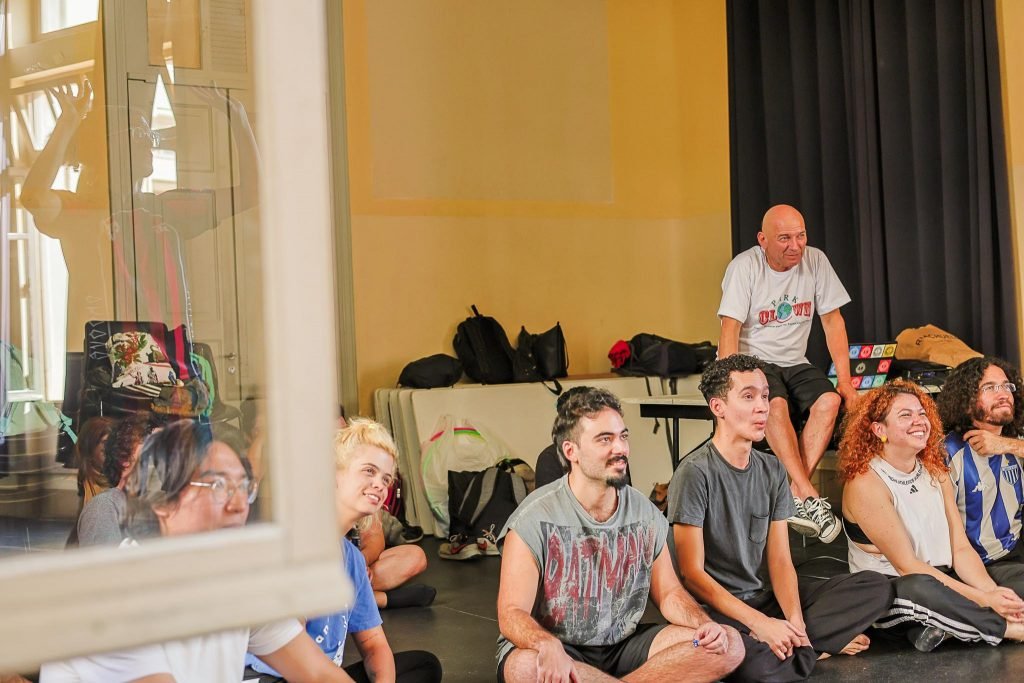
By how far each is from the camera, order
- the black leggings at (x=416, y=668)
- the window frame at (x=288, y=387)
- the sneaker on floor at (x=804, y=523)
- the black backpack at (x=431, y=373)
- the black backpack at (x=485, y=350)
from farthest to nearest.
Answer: the black backpack at (x=485, y=350) → the black backpack at (x=431, y=373) → the sneaker on floor at (x=804, y=523) → the black leggings at (x=416, y=668) → the window frame at (x=288, y=387)

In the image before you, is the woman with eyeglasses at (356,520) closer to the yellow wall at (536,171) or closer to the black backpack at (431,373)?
the black backpack at (431,373)

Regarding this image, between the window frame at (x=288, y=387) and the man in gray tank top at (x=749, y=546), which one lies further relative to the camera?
the man in gray tank top at (x=749, y=546)

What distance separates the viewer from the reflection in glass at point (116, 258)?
977 millimetres

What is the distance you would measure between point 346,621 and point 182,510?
1510 mm

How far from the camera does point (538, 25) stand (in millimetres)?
6637

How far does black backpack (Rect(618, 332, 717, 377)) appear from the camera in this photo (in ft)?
20.2

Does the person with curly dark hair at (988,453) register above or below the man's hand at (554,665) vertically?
above

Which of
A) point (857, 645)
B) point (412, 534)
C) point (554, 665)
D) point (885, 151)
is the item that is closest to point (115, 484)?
point (554, 665)

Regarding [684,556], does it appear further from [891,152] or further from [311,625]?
[891,152]

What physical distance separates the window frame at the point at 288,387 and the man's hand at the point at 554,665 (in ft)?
5.63

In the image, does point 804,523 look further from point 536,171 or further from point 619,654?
point 536,171

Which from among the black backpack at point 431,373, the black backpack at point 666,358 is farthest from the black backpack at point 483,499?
the black backpack at point 666,358

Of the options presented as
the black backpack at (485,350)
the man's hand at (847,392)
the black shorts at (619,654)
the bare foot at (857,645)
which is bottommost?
the bare foot at (857,645)

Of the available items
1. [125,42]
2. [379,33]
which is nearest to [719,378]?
[125,42]
